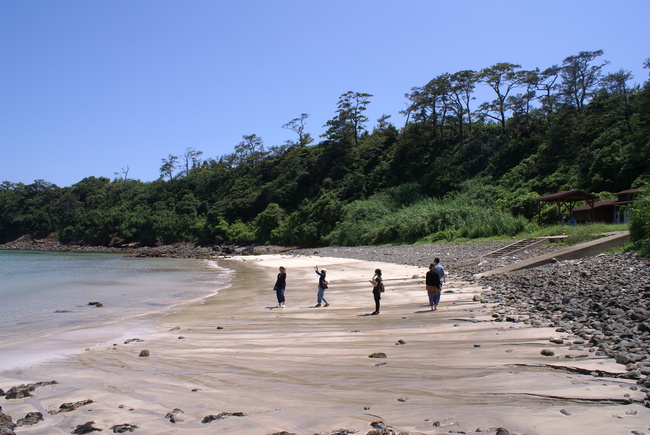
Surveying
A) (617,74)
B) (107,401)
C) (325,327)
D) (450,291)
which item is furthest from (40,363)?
(617,74)

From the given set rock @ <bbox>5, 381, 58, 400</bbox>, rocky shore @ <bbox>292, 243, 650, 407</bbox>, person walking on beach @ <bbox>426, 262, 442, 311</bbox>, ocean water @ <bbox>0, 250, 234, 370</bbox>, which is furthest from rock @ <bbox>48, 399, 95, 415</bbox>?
person walking on beach @ <bbox>426, 262, 442, 311</bbox>

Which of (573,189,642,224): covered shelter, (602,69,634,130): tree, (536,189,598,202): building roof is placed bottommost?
(573,189,642,224): covered shelter

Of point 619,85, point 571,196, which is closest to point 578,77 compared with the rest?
point 619,85

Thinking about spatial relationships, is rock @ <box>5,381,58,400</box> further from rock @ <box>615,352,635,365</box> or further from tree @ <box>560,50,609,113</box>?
tree @ <box>560,50,609,113</box>

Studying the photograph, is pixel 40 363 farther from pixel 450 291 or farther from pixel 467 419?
pixel 450 291

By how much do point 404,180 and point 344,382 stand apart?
58.5 meters

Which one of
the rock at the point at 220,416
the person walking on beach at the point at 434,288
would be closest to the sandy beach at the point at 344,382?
the rock at the point at 220,416

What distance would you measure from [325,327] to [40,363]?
5100 millimetres

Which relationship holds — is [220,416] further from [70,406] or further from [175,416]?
[70,406]

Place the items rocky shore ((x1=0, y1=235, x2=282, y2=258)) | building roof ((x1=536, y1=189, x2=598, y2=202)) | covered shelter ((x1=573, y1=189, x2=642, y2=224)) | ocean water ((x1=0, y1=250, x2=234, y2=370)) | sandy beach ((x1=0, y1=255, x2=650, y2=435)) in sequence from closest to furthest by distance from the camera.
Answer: sandy beach ((x1=0, y1=255, x2=650, y2=435)), ocean water ((x1=0, y1=250, x2=234, y2=370)), building roof ((x1=536, y1=189, x2=598, y2=202)), covered shelter ((x1=573, y1=189, x2=642, y2=224)), rocky shore ((x1=0, y1=235, x2=282, y2=258))

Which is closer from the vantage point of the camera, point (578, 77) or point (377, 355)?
point (377, 355)

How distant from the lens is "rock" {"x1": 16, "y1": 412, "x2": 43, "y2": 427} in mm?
4471

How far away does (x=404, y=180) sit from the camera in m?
62.2

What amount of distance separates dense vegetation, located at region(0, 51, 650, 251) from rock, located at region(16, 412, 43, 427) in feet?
48.9
